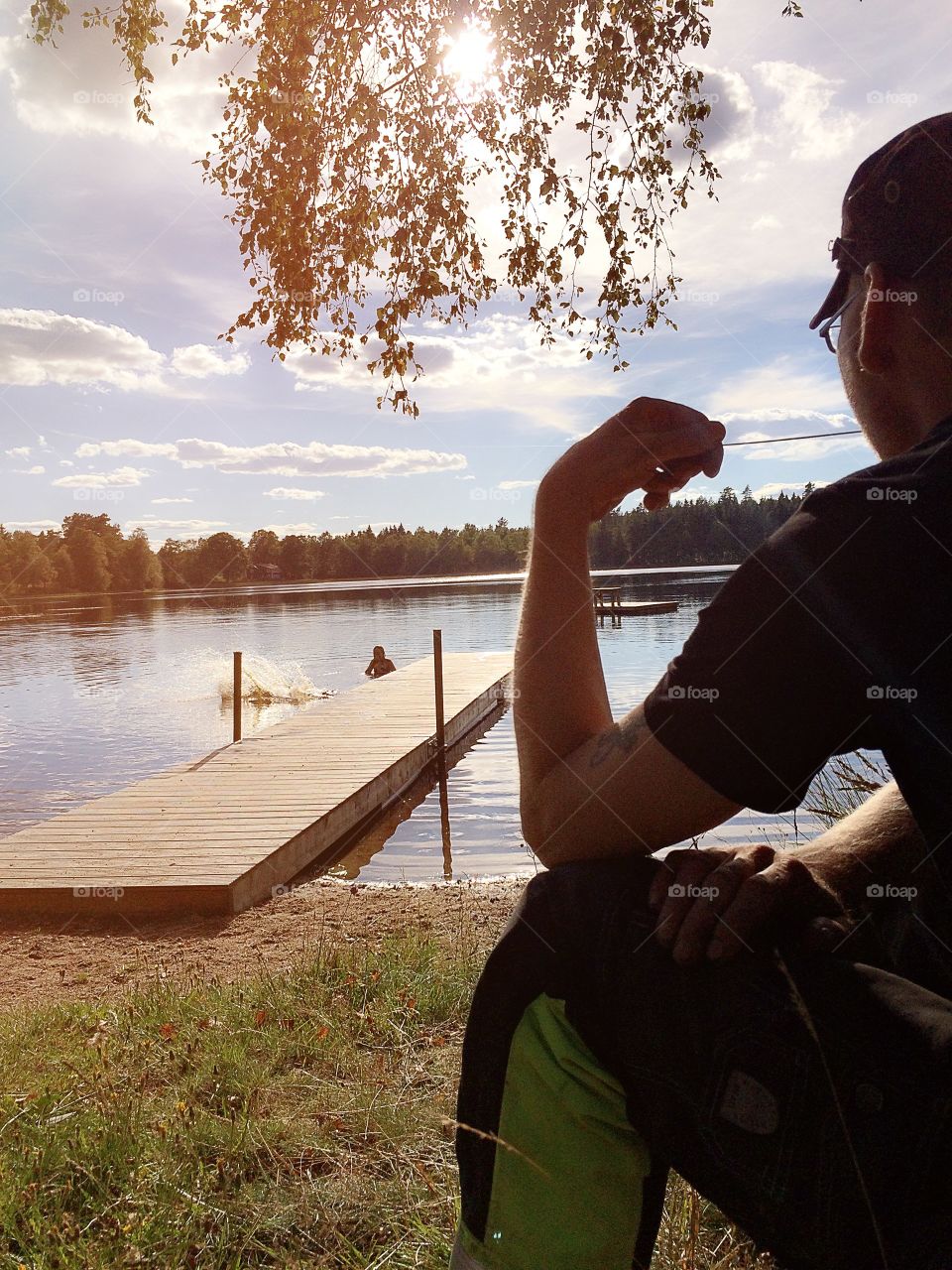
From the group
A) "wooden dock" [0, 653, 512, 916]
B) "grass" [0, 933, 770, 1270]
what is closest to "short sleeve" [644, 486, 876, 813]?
"grass" [0, 933, 770, 1270]

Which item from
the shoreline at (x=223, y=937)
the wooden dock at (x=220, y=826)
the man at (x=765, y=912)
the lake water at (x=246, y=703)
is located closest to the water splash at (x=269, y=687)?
the lake water at (x=246, y=703)

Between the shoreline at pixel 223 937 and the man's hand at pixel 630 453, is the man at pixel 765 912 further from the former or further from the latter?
the shoreline at pixel 223 937

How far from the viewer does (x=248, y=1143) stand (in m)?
2.46

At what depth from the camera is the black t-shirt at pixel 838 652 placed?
105cm

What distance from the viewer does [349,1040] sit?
3.39 m

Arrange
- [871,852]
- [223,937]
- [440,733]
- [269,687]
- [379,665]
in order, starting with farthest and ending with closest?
[269,687], [379,665], [440,733], [223,937], [871,852]

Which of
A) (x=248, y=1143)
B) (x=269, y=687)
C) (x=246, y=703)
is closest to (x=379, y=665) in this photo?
(x=269, y=687)

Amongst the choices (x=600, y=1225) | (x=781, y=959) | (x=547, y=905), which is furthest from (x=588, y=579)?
(x=600, y=1225)

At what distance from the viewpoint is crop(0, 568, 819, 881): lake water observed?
1060cm

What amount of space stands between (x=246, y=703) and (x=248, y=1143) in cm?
2375

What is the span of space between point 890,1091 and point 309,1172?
5.89 ft

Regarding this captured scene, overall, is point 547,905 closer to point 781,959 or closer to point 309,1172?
point 781,959

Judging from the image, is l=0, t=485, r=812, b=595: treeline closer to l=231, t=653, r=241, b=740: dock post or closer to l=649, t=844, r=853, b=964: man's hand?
l=231, t=653, r=241, b=740: dock post

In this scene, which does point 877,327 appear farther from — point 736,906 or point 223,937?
point 223,937
